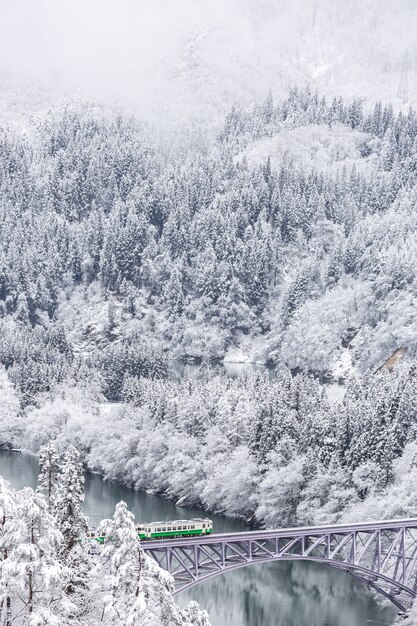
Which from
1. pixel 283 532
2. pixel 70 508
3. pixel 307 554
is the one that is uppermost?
pixel 70 508

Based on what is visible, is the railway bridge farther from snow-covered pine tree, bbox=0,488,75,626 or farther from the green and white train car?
snow-covered pine tree, bbox=0,488,75,626

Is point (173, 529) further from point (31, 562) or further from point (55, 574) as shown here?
point (55, 574)

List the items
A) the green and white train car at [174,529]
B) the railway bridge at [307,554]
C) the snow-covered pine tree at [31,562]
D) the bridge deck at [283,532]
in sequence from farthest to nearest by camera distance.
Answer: the green and white train car at [174,529]
the railway bridge at [307,554]
the bridge deck at [283,532]
the snow-covered pine tree at [31,562]

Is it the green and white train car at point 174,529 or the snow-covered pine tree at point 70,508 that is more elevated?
the snow-covered pine tree at point 70,508

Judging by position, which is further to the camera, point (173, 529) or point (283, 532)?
point (173, 529)

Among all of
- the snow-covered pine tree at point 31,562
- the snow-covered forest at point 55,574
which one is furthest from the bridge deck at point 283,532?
the snow-covered pine tree at point 31,562

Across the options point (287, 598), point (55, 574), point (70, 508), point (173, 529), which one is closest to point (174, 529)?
point (173, 529)

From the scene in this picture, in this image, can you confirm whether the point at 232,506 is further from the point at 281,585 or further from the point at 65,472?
the point at 65,472

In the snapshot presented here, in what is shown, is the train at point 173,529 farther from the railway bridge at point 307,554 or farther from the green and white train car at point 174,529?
the railway bridge at point 307,554

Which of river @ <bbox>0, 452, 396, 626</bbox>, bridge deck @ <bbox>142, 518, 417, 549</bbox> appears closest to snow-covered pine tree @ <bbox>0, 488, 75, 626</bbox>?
bridge deck @ <bbox>142, 518, 417, 549</bbox>
